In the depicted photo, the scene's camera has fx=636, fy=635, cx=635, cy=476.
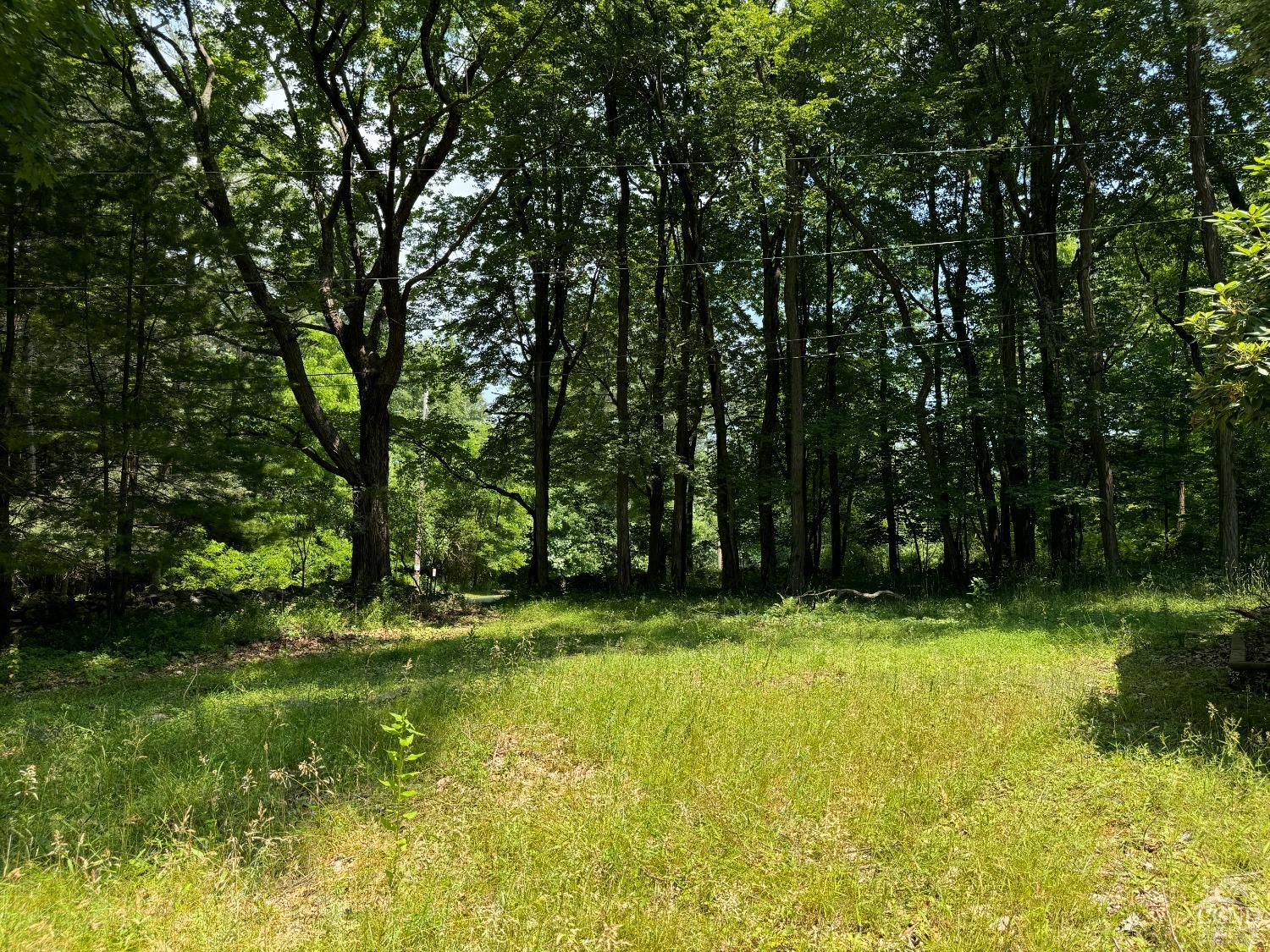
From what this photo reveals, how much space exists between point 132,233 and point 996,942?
1467cm

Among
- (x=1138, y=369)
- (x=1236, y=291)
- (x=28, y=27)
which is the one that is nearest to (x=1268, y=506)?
(x=1138, y=369)

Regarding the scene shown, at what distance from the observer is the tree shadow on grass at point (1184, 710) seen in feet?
13.7

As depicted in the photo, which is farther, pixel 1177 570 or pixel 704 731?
pixel 1177 570

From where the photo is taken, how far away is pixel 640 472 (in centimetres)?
1662

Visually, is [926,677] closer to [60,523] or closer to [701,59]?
[60,523]

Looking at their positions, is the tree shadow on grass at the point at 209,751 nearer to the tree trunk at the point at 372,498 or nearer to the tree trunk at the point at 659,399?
the tree trunk at the point at 372,498

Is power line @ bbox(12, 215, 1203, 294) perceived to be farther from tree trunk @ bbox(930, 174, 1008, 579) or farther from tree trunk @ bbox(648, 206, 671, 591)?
tree trunk @ bbox(930, 174, 1008, 579)

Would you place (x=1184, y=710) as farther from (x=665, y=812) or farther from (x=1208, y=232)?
(x=1208, y=232)

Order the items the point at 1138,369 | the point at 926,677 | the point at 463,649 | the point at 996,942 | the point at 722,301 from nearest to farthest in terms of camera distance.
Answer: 1. the point at 996,942
2. the point at 926,677
3. the point at 463,649
4. the point at 1138,369
5. the point at 722,301

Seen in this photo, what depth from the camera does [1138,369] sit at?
17.9m

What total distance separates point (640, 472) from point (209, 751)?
502 inches

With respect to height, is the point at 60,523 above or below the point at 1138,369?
below

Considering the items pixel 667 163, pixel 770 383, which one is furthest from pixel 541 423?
pixel 667 163

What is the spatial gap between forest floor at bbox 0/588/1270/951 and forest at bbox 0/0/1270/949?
34mm
